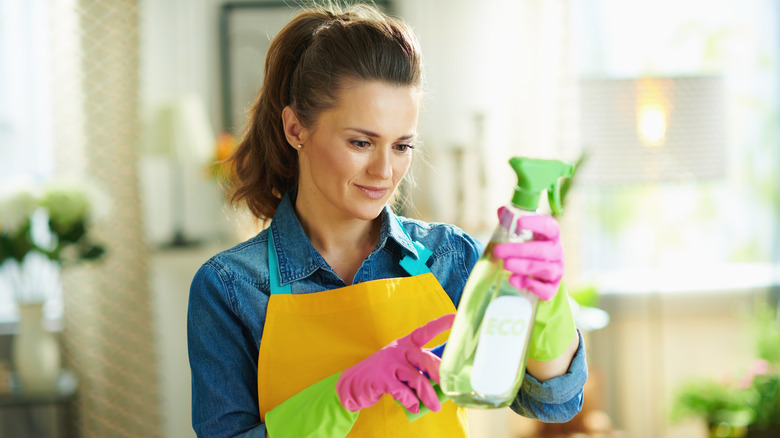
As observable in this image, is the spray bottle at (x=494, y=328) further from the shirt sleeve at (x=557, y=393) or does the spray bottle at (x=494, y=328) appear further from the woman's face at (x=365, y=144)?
the woman's face at (x=365, y=144)

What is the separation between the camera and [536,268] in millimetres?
817

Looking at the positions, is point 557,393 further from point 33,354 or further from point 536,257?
point 33,354

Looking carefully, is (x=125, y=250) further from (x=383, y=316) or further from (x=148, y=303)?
(x=383, y=316)

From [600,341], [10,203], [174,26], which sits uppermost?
[174,26]

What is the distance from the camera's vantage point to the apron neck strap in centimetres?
112

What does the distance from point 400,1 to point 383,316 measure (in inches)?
91.4

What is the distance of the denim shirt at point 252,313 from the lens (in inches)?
41.4

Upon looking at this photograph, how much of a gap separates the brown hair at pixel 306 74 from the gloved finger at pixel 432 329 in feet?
1.22

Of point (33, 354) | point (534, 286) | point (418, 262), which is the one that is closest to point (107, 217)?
point (33, 354)

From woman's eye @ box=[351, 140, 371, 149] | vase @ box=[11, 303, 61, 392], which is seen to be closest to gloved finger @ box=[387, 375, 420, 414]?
woman's eye @ box=[351, 140, 371, 149]

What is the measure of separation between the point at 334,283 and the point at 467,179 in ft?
6.59

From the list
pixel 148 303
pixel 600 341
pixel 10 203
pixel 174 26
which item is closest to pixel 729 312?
pixel 600 341

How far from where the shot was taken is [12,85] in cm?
319

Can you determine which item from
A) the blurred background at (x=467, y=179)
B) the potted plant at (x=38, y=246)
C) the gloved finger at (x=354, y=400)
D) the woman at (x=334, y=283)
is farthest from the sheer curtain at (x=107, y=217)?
the gloved finger at (x=354, y=400)
